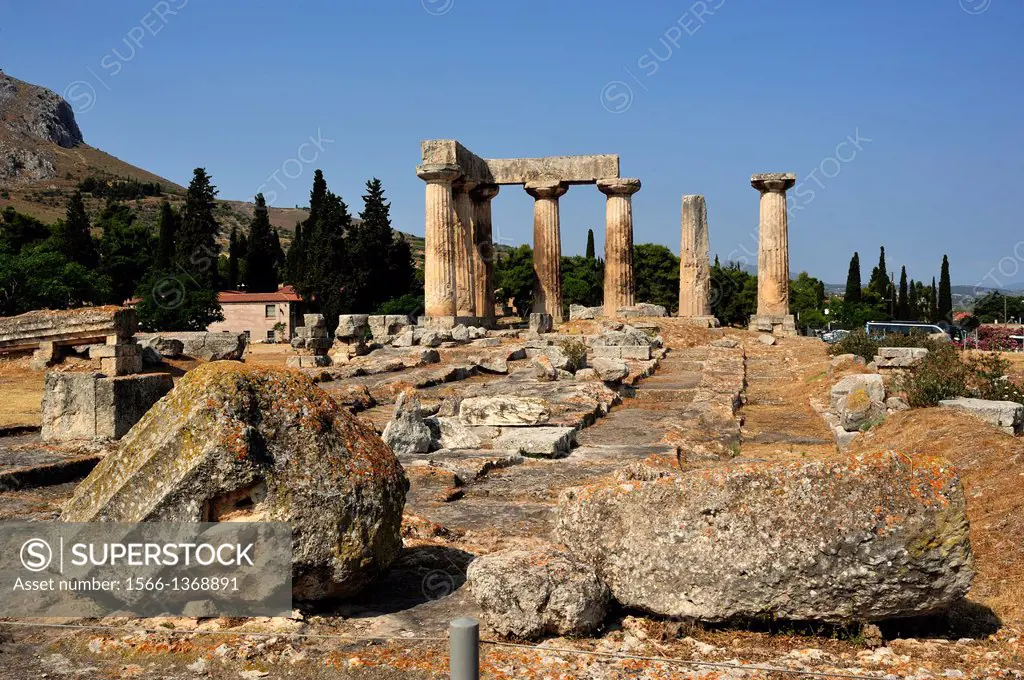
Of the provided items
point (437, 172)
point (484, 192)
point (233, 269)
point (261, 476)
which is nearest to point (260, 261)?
point (233, 269)

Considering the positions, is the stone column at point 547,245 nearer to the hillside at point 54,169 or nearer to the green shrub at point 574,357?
the green shrub at point 574,357

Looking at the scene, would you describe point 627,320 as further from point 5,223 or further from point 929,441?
point 5,223

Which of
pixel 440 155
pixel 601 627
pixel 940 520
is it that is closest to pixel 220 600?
pixel 601 627

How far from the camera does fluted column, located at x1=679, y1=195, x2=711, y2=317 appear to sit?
34.2 m

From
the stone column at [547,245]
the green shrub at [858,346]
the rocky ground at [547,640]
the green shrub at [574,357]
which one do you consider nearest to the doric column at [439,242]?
the stone column at [547,245]

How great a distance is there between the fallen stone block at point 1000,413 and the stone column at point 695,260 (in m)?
23.2

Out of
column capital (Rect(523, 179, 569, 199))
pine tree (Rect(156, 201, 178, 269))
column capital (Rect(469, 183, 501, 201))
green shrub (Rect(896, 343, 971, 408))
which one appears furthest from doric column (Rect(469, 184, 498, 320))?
pine tree (Rect(156, 201, 178, 269))

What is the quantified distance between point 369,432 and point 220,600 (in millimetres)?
1264

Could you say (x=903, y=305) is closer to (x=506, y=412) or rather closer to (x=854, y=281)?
(x=854, y=281)

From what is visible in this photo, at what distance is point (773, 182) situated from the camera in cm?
3309

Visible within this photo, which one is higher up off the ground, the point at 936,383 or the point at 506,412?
the point at 936,383

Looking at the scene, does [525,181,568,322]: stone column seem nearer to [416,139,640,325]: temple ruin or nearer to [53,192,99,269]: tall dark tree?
[416,139,640,325]: temple ruin

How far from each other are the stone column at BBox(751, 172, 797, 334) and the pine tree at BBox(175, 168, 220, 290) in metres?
36.7

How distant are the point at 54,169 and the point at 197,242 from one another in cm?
8611
